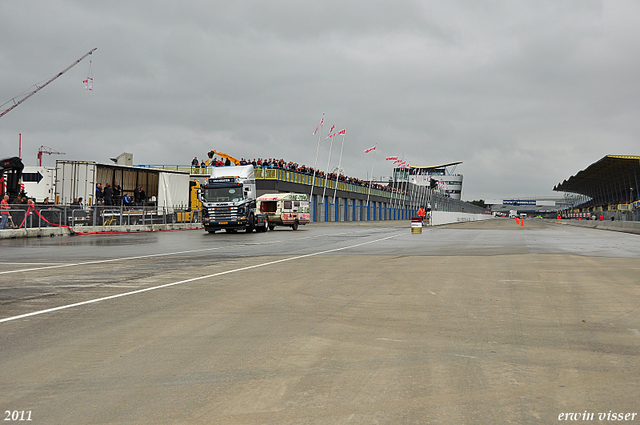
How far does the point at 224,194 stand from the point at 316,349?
28.5 meters

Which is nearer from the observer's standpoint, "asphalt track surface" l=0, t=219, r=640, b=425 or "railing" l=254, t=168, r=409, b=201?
"asphalt track surface" l=0, t=219, r=640, b=425

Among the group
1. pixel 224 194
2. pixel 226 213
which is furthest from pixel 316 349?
pixel 224 194

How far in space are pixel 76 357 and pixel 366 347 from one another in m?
2.73

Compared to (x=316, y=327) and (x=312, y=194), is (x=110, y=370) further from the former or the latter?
(x=312, y=194)

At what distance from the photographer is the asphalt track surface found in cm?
402

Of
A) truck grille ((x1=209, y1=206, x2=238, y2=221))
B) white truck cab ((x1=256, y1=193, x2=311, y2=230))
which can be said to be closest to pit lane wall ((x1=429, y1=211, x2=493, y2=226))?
white truck cab ((x1=256, y1=193, x2=311, y2=230))

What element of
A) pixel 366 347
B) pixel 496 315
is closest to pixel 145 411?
pixel 366 347

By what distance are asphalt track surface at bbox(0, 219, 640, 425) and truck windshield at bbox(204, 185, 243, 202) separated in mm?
22062

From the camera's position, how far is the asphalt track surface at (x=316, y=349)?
402 centimetres

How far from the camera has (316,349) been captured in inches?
221

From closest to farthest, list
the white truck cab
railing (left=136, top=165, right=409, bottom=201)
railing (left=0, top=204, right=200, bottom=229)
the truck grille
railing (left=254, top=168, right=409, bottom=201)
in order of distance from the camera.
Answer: railing (left=0, top=204, right=200, bottom=229)
the truck grille
the white truck cab
railing (left=136, top=165, right=409, bottom=201)
railing (left=254, top=168, right=409, bottom=201)

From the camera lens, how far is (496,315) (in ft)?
24.5

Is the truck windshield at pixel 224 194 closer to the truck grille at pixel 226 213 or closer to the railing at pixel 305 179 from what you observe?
the truck grille at pixel 226 213

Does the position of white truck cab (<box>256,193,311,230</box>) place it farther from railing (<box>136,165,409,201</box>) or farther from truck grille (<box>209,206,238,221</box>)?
railing (<box>136,165,409,201</box>)
